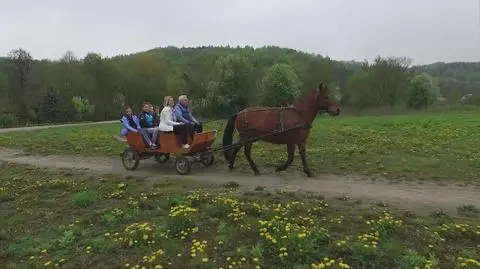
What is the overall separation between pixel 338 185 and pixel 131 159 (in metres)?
7.32

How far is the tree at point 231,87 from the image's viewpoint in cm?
7250

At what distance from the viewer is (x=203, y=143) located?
15523 mm

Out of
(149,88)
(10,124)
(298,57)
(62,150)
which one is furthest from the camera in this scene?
(298,57)

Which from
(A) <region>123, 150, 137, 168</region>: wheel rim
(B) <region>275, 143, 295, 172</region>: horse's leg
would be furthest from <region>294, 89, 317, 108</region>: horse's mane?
A: (A) <region>123, 150, 137, 168</region>: wheel rim

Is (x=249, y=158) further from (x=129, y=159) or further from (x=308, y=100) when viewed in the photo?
(x=129, y=159)

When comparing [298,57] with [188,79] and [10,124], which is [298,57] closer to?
[188,79]

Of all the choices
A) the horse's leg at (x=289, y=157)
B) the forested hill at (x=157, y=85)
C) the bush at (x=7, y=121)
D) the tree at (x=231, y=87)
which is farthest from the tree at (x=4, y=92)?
the horse's leg at (x=289, y=157)

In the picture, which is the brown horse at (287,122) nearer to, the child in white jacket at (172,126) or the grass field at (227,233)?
the child in white jacket at (172,126)

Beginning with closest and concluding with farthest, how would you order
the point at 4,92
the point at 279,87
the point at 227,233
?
1. the point at 227,233
2. the point at 279,87
3. the point at 4,92

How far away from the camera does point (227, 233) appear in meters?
8.43

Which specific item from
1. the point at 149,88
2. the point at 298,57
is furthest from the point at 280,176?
the point at 298,57

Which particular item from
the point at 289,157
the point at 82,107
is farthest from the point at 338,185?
the point at 82,107

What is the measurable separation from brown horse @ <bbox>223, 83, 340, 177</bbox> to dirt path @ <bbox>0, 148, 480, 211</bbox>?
31.9 inches

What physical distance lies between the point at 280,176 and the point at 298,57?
99370mm
